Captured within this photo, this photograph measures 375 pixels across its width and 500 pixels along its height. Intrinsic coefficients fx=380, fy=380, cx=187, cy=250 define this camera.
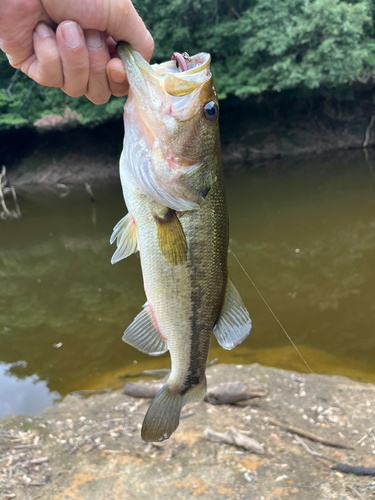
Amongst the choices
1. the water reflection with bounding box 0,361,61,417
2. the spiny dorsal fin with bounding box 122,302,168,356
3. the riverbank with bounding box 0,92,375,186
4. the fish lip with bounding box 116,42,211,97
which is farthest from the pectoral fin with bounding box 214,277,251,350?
the riverbank with bounding box 0,92,375,186

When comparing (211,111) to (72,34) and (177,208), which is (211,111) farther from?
(72,34)

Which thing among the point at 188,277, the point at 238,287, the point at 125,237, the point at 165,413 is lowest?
the point at 238,287

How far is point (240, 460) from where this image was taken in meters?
3.18

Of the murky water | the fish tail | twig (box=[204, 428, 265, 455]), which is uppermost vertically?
the fish tail

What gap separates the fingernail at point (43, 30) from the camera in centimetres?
146

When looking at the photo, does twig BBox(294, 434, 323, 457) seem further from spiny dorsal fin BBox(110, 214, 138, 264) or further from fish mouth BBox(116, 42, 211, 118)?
fish mouth BBox(116, 42, 211, 118)

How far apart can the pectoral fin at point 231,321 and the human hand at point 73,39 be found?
3.30 feet

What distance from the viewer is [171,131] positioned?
1406 millimetres

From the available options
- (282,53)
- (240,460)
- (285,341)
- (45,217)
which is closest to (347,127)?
(282,53)

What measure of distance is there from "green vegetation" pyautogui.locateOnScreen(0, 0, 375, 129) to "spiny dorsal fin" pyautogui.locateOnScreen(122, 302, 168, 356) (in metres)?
13.9

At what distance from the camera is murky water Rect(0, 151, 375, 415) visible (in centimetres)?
481

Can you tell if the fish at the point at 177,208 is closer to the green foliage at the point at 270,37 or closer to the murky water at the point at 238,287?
the murky water at the point at 238,287

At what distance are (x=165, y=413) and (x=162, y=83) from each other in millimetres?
1372

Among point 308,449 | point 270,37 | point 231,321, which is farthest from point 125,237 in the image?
point 270,37
